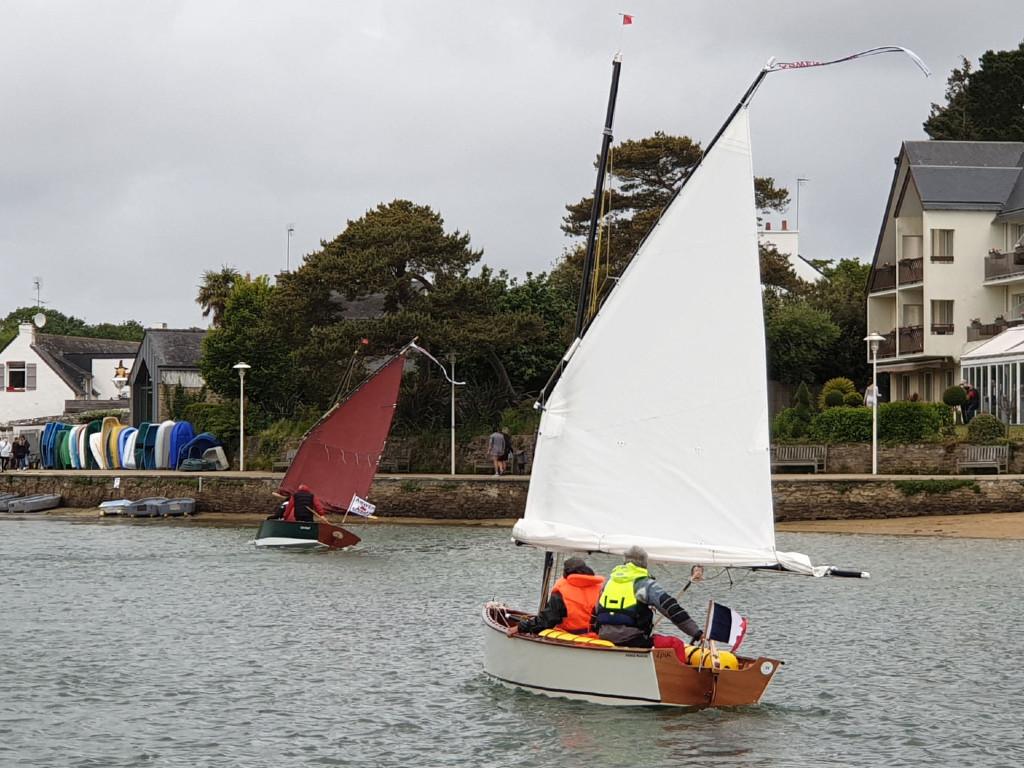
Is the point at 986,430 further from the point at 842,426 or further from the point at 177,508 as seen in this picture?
the point at 177,508

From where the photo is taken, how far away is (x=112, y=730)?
16.5 metres

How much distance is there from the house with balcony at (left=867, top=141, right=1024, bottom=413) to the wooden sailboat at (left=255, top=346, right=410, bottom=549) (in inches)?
1138

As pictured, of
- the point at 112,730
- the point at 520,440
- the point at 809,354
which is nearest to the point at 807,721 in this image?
the point at 112,730

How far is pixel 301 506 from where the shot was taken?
125 ft

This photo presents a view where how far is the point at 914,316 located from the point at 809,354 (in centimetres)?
578

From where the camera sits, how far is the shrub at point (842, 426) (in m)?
45.3

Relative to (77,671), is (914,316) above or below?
above

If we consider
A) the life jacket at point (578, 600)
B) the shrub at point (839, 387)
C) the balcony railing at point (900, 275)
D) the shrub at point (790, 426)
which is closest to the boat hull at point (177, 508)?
the shrub at point (790, 426)

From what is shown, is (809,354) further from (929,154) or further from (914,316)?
(929,154)

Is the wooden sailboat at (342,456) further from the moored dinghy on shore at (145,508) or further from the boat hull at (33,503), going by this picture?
the boat hull at (33,503)

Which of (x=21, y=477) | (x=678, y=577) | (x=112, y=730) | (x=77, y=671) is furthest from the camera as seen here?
(x=21, y=477)

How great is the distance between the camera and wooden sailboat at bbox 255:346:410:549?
123 ft

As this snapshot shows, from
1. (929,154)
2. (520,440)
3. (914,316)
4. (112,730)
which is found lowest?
(112,730)

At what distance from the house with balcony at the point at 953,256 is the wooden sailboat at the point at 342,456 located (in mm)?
28911
